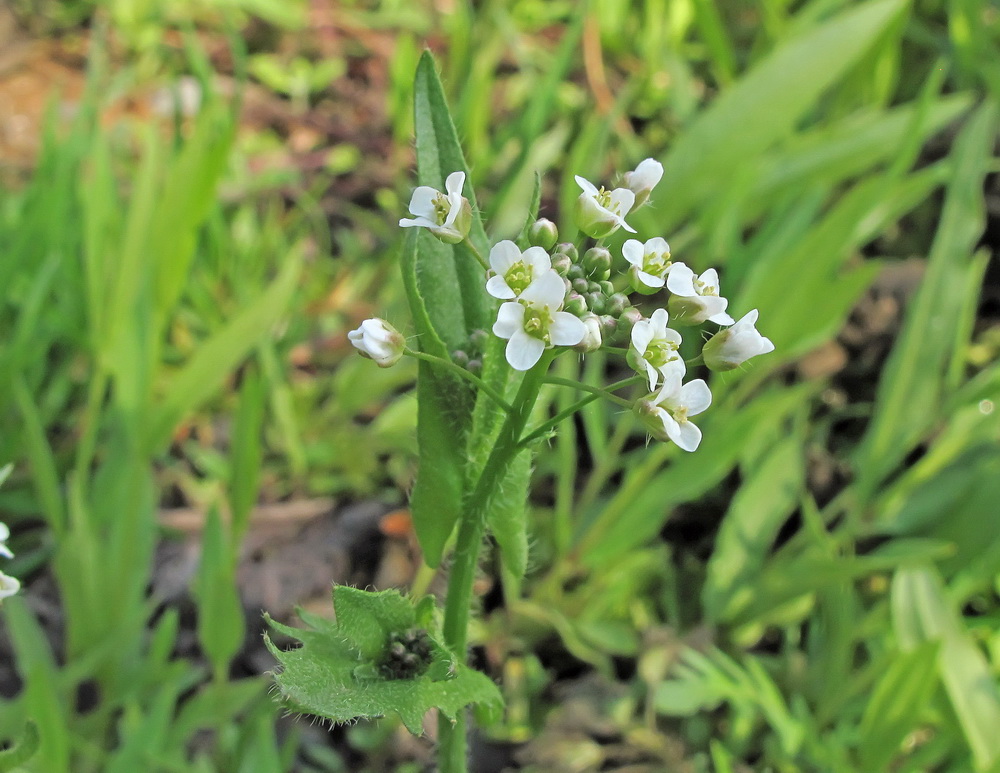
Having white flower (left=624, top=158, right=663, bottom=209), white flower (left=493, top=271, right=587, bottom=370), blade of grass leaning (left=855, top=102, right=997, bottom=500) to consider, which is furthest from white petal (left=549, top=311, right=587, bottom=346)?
blade of grass leaning (left=855, top=102, right=997, bottom=500)

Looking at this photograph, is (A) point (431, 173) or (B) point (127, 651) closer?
(A) point (431, 173)

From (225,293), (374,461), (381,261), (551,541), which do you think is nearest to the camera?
(551,541)

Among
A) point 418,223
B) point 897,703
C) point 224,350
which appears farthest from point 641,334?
point 224,350

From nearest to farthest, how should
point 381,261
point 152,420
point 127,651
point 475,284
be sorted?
point 475,284
point 127,651
point 152,420
point 381,261

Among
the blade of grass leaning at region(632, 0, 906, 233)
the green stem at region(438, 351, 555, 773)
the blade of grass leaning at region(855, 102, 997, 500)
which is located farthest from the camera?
the blade of grass leaning at region(632, 0, 906, 233)

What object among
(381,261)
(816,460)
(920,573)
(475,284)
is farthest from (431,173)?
(381,261)

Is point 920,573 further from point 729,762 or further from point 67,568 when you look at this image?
point 67,568

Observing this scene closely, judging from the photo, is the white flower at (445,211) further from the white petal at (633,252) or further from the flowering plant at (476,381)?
the white petal at (633,252)

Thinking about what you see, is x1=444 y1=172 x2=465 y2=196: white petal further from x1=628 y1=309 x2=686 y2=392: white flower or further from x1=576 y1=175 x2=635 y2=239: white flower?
x1=628 y1=309 x2=686 y2=392: white flower
